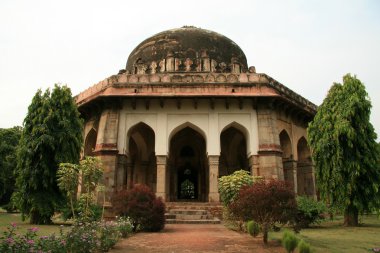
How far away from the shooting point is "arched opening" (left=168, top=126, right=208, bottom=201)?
17.5 metres

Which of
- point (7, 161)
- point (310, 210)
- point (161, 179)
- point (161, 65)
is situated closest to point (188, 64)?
point (161, 65)

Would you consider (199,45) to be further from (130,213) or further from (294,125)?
(130,213)

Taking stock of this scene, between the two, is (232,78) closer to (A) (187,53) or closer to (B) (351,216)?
(A) (187,53)

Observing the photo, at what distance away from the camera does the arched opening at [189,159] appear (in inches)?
688

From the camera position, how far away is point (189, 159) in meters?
18.2

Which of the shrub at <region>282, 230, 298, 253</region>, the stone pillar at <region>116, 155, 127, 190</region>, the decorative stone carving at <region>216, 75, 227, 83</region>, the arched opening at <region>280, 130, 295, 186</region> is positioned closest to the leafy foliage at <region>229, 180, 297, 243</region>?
the shrub at <region>282, 230, 298, 253</region>

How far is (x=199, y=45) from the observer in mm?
19234

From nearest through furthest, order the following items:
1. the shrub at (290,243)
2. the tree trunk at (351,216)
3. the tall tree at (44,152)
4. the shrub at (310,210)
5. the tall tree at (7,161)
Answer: the shrub at (290,243), the shrub at (310,210), the tall tree at (44,152), the tree trunk at (351,216), the tall tree at (7,161)

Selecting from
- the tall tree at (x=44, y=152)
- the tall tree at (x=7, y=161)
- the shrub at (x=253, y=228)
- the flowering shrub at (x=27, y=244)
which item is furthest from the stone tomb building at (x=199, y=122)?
the flowering shrub at (x=27, y=244)

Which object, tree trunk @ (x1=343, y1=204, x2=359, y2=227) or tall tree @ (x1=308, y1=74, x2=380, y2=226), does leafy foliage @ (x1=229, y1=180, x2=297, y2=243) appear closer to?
tall tree @ (x1=308, y1=74, x2=380, y2=226)

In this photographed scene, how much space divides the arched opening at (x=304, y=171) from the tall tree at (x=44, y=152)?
425 inches

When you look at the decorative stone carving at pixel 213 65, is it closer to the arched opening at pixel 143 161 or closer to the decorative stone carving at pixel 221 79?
the decorative stone carving at pixel 221 79

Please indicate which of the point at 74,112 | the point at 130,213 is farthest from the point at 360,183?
the point at 74,112

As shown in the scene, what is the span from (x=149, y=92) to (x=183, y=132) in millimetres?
3784
